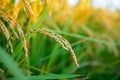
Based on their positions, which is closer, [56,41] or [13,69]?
[13,69]

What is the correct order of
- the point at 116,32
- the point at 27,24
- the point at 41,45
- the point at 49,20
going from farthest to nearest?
1. the point at 116,32
2. the point at 49,20
3. the point at 41,45
4. the point at 27,24

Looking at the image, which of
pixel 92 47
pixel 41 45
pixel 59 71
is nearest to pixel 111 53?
pixel 92 47

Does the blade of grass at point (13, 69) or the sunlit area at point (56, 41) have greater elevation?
the sunlit area at point (56, 41)

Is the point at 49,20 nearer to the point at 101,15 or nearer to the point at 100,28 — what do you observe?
the point at 101,15

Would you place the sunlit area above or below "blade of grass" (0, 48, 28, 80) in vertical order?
above

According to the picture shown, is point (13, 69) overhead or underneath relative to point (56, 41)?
underneath

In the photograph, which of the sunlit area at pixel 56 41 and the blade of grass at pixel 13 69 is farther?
the sunlit area at pixel 56 41

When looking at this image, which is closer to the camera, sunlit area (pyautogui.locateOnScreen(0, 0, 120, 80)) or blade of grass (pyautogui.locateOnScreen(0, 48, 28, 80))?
blade of grass (pyautogui.locateOnScreen(0, 48, 28, 80))

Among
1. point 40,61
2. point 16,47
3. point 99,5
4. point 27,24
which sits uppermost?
point 99,5
